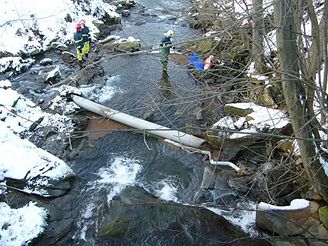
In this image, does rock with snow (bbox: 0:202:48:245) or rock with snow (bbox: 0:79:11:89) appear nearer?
rock with snow (bbox: 0:202:48:245)

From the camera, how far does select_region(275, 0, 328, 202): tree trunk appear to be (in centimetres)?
336

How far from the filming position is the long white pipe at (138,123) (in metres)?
6.91

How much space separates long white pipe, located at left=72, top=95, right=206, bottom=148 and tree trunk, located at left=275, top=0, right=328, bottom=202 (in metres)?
2.31

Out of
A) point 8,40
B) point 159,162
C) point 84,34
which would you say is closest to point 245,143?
point 159,162

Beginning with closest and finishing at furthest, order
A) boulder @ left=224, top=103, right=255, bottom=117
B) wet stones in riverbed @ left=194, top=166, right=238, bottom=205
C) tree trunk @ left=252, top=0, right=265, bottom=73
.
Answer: tree trunk @ left=252, top=0, right=265, bottom=73
wet stones in riverbed @ left=194, top=166, right=238, bottom=205
boulder @ left=224, top=103, right=255, bottom=117

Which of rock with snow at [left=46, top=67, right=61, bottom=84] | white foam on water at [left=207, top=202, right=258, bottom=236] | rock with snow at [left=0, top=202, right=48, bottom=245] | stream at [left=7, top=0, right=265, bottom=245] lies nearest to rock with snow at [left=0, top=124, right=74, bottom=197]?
stream at [left=7, top=0, right=265, bottom=245]

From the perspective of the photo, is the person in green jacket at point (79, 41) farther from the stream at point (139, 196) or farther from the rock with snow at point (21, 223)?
the rock with snow at point (21, 223)

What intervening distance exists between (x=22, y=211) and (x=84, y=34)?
601 cm

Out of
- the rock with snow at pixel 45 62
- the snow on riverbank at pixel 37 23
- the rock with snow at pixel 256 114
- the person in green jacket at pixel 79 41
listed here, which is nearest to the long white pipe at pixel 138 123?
the rock with snow at pixel 256 114

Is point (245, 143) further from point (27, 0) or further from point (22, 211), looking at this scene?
point (27, 0)

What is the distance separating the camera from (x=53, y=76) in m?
9.47

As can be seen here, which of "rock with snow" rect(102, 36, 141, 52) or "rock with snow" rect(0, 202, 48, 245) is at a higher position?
"rock with snow" rect(102, 36, 141, 52)

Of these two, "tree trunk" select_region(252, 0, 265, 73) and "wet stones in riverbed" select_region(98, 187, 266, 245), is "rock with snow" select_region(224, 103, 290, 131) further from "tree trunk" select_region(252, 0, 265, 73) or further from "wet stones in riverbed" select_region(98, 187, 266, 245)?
"tree trunk" select_region(252, 0, 265, 73)

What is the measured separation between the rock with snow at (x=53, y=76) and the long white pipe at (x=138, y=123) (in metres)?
1.21
